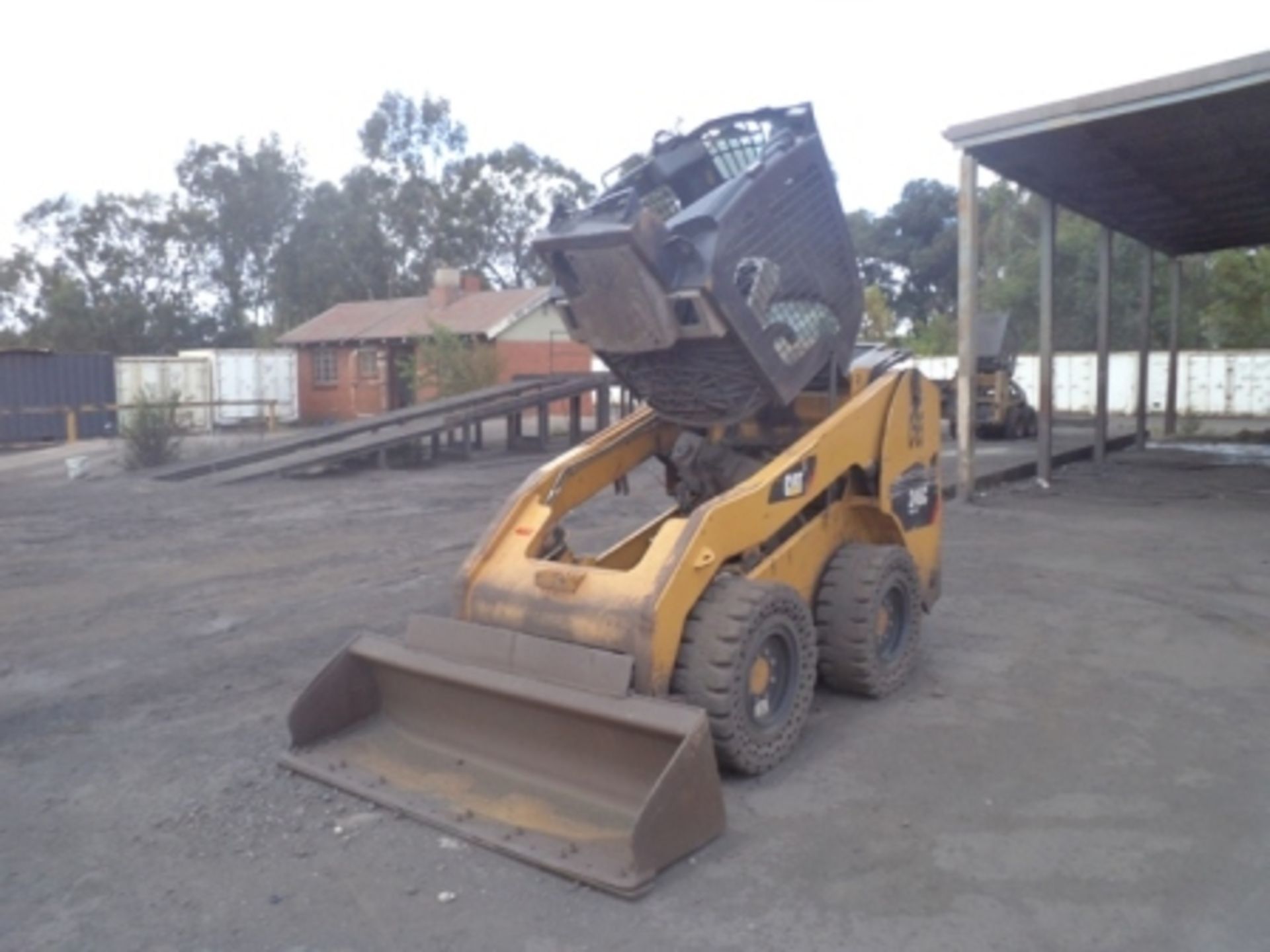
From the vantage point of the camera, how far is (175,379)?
33.0 meters

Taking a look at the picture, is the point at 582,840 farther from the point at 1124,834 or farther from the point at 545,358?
the point at 545,358

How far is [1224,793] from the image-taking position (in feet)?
16.6

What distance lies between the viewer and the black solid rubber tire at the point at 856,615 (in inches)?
240

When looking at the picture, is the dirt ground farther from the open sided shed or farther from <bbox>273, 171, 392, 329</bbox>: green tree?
<bbox>273, 171, 392, 329</bbox>: green tree

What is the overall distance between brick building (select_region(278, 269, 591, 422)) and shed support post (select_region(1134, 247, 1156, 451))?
15.2 metres

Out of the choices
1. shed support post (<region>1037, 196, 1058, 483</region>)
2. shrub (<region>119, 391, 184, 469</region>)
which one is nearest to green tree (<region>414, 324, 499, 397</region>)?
shrub (<region>119, 391, 184, 469</region>)

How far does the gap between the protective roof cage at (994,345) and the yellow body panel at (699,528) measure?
20429 mm

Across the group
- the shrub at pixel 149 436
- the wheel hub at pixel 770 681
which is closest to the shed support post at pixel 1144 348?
the shrub at pixel 149 436

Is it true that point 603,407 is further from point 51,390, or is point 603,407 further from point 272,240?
point 272,240

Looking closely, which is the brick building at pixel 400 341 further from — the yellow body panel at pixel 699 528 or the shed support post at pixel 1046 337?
the yellow body panel at pixel 699 528

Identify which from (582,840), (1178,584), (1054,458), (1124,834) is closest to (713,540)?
(582,840)

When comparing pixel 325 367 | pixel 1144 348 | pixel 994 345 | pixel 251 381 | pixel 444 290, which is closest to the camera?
pixel 1144 348

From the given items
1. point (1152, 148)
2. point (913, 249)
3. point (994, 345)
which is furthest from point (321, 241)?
point (1152, 148)

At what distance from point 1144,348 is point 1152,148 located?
763cm
